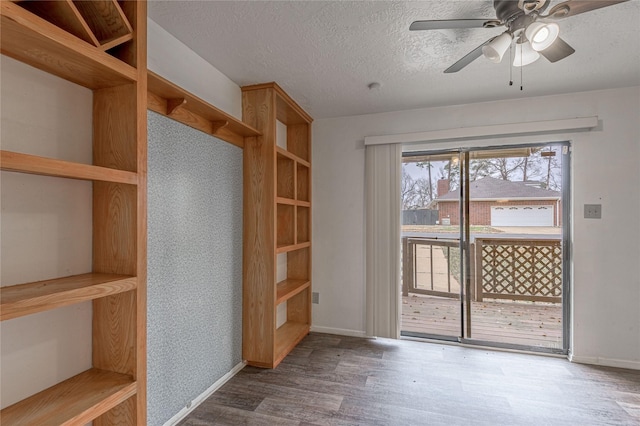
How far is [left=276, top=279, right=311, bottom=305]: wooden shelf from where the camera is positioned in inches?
108

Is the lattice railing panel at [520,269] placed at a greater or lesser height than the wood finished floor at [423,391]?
greater

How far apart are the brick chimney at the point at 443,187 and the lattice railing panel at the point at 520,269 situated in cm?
62

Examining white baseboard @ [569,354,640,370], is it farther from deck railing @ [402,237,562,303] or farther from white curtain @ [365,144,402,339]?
white curtain @ [365,144,402,339]

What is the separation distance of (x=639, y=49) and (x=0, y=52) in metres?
3.51

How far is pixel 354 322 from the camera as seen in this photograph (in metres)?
3.38

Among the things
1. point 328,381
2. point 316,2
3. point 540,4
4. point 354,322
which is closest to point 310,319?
point 354,322

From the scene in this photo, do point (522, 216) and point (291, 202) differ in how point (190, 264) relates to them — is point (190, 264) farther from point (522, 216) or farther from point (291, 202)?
point (522, 216)

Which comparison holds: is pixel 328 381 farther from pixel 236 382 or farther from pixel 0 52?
pixel 0 52

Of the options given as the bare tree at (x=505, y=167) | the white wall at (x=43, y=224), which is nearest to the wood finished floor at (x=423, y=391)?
the white wall at (x=43, y=224)

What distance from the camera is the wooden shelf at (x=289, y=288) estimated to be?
273 centimetres

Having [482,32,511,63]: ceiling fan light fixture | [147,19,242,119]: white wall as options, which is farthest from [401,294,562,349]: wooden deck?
[147,19,242,119]: white wall

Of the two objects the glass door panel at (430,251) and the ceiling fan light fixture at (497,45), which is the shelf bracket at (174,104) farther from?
the glass door panel at (430,251)

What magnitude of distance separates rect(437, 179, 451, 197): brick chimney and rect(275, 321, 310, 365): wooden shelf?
6.88ft

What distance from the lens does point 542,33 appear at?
1447mm
